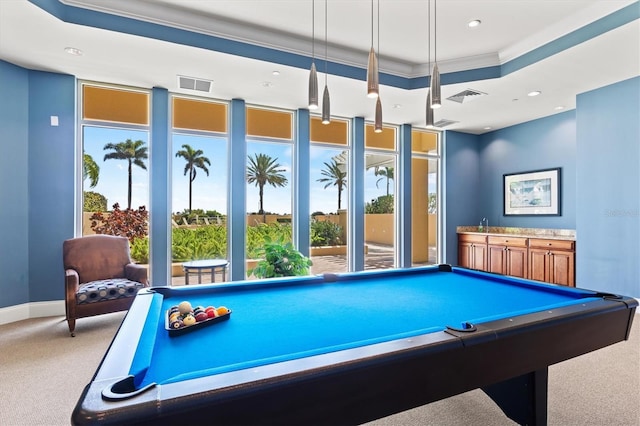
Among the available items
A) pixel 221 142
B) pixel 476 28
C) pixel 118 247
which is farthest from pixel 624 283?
pixel 118 247

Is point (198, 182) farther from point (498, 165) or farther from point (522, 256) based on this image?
point (498, 165)

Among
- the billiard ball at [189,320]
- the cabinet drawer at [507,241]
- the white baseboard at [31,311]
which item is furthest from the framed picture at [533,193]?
the white baseboard at [31,311]

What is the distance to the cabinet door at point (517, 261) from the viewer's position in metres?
5.43

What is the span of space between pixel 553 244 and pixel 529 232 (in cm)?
82

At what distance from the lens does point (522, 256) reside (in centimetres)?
546

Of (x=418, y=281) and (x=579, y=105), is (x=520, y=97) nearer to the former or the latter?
(x=579, y=105)

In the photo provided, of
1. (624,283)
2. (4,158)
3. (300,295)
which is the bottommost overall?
(624,283)

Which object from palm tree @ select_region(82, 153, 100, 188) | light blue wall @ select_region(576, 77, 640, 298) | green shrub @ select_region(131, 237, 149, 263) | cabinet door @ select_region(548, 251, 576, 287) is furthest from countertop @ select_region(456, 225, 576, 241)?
palm tree @ select_region(82, 153, 100, 188)

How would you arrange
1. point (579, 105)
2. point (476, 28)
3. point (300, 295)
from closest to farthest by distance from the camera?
1. point (300, 295)
2. point (476, 28)
3. point (579, 105)

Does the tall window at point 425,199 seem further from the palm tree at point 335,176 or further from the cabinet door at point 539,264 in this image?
the cabinet door at point 539,264

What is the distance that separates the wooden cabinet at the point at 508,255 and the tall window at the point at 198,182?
4541mm

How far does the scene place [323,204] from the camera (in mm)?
5652

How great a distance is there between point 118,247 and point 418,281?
3.52 meters

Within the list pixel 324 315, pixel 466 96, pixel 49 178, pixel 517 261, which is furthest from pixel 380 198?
pixel 49 178
